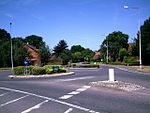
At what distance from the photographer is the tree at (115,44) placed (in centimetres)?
7756

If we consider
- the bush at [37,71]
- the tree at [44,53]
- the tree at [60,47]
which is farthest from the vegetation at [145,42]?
the tree at [60,47]

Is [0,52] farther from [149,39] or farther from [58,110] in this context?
[58,110]

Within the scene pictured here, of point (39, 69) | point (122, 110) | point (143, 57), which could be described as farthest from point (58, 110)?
point (143, 57)

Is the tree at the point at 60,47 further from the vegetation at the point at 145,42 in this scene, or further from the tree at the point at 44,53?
the vegetation at the point at 145,42

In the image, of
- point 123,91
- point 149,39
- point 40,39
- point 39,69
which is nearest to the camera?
point 123,91

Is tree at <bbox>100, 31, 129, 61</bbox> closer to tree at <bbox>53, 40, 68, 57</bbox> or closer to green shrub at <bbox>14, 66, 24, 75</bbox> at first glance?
tree at <bbox>53, 40, 68, 57</bbox>

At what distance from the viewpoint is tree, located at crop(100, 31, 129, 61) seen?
7756cm

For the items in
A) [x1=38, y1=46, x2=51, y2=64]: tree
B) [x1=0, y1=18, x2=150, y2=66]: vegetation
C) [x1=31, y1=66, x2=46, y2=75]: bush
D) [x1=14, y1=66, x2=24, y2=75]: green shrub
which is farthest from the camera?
[x1=0, y1=18, x2=150, y2=66]: vegetation

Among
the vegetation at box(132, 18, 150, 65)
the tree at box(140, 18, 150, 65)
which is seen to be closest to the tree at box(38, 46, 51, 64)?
the vegetation at box(132, 18, 150, 65)

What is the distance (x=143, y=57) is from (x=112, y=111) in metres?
46.9

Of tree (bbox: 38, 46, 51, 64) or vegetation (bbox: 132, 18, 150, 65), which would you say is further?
vegetation (bbox: 132, 18, 150, 65)

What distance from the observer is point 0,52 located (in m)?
49.7

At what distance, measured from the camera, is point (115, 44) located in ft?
255

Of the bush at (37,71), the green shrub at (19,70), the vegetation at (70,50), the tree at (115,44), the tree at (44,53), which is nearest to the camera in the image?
the bush at (37,71)
